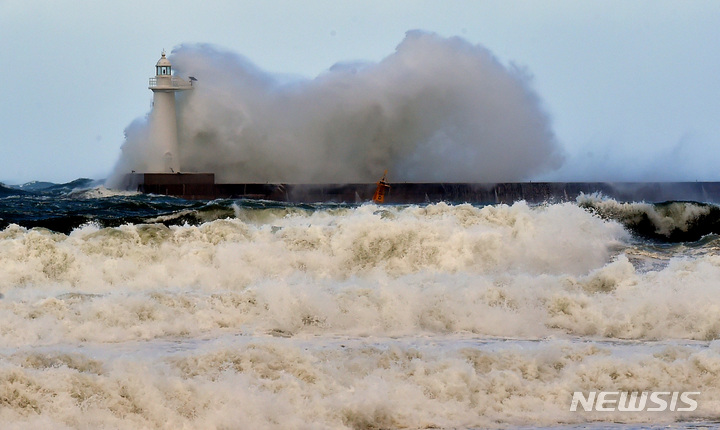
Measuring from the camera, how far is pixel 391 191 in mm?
31297

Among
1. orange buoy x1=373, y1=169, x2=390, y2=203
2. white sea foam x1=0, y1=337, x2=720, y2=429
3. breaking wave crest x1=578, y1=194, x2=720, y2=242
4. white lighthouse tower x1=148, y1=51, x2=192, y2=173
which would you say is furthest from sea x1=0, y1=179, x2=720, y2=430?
white lighthouse tower x1=148, y1=51, x2=192, y2=173

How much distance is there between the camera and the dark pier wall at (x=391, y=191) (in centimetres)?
3047

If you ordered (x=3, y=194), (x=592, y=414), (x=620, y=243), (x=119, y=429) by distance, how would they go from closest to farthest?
(x=119, y=429), (x=592, y=414), (x=620, y=243), (x=3, y=194)

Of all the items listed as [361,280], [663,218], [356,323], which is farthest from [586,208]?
[356,323]

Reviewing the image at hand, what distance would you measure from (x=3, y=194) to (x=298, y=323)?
27188mm

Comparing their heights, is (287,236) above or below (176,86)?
below

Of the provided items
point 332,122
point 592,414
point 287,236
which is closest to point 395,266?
point 287,236

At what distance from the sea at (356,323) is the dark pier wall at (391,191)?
37.6ft

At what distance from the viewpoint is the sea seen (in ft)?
22.3

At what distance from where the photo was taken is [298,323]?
33.3ft

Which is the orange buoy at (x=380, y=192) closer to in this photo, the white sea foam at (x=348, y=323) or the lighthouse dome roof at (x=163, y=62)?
the lighthouse dome roof at (x=163, y=62)

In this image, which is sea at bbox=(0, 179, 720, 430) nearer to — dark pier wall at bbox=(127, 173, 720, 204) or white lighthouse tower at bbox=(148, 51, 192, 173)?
dark pier wall at bbox=(127, 173, 720, 204)

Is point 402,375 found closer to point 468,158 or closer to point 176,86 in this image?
point 176,86

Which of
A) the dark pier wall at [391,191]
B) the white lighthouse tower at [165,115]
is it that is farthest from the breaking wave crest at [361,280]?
the white lighthouse tower at [165,115]
